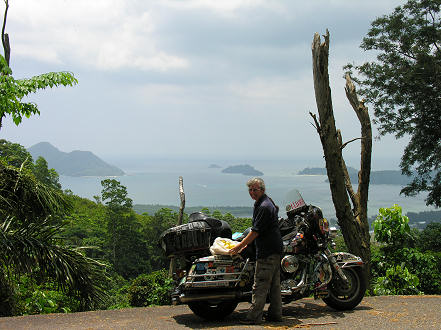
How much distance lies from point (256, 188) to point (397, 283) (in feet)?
16.0

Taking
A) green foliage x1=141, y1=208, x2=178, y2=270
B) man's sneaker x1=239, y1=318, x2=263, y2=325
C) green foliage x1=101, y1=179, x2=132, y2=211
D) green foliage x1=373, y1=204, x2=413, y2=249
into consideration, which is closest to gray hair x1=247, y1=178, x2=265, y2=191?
man's sneaker x1=239, y1=318, x2=263, y2=325

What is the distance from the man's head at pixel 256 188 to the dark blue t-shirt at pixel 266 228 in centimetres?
6

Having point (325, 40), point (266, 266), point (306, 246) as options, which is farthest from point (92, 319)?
point (325, 40)

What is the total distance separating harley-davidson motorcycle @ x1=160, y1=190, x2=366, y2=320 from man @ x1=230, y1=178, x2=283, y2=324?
0.29m

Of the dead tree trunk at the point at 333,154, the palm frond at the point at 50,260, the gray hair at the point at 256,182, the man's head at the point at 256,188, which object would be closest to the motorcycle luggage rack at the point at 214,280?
the man's head at the point at 256,188

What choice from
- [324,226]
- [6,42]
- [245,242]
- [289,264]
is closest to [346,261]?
[324,226]

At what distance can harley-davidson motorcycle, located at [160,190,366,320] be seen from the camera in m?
5.79

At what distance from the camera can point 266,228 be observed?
18.3 feet

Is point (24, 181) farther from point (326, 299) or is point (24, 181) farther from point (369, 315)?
point (369, 315)

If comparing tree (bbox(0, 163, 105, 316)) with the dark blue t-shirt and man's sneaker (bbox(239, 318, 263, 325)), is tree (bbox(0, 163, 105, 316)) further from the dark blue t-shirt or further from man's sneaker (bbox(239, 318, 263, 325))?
the dark blue t-shirt

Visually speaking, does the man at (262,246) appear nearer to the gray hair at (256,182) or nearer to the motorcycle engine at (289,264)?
the gray hair at (256,182)

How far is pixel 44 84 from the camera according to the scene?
328 inches

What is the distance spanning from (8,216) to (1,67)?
7.96 ft

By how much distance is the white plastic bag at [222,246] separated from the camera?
5773 mm
